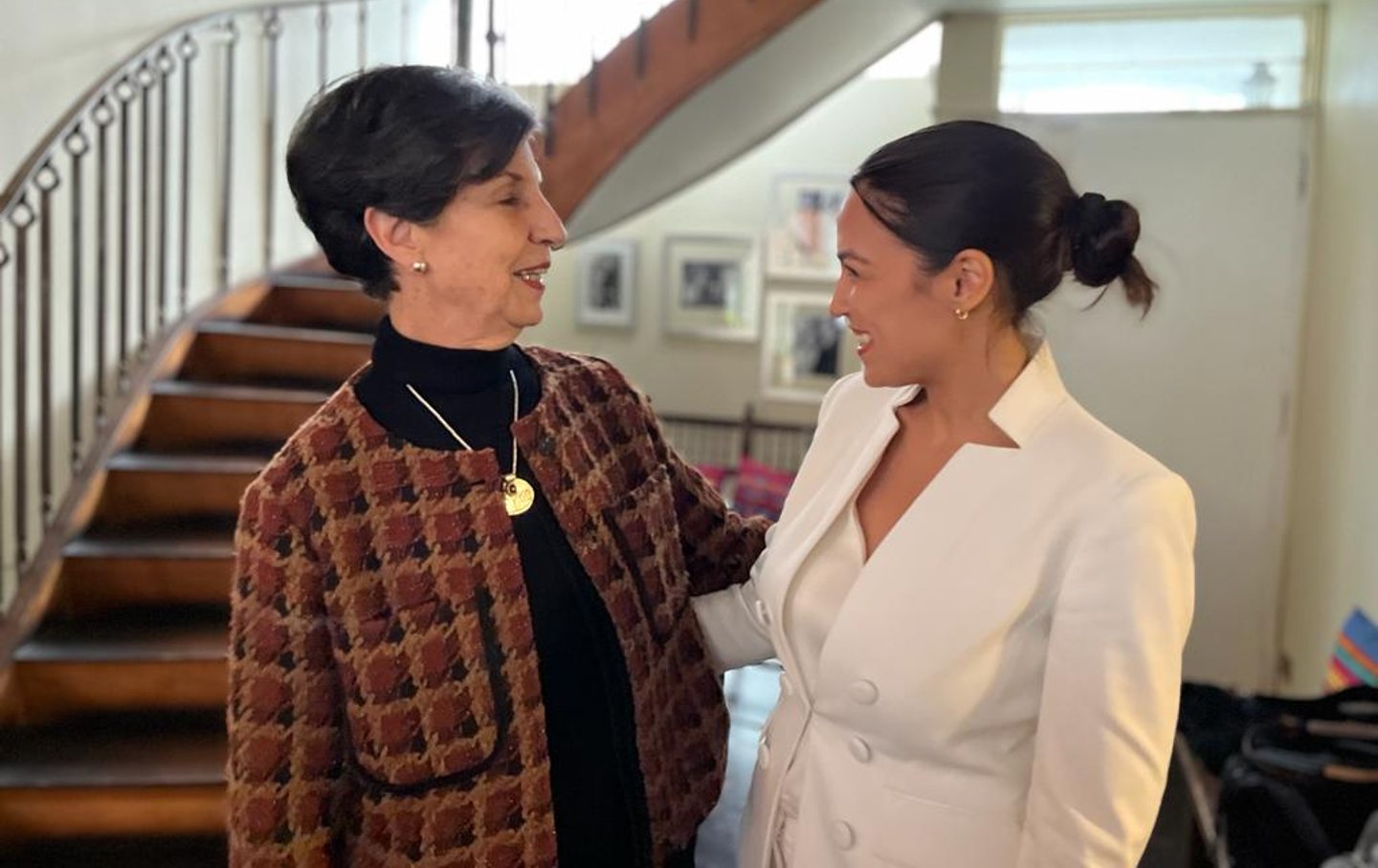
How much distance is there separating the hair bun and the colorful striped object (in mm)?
1942

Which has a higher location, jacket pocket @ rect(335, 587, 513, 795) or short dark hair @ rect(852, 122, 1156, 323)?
short dark hair @ rect(852, 122, 1156, 323)

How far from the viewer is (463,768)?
110cm

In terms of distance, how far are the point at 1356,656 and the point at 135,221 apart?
406 cm

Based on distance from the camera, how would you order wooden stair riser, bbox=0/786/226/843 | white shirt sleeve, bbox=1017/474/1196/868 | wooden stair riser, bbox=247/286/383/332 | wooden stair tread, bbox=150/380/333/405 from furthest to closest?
1. wooden stair riser, bbox=247/286/383/332
2. wooden stair tread, bbox=150/380/333/405
3. wooden stair riser, bbox=0/786/226/843
4. white shirt sleeve, bbox=1017/474/1196/868

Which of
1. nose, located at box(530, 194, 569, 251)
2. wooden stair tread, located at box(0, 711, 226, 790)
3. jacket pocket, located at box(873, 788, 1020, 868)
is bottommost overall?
wooden stair tread, located at box(0, 711, 226, 790)

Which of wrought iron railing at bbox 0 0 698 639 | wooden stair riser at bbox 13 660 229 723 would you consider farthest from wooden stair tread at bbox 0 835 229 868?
wrought iron railing at bbox 0 0 698 639

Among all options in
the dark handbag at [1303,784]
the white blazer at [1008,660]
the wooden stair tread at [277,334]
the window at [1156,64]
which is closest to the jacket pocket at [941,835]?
the white blazer at [1008,660]

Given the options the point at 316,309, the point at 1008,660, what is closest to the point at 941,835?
the point at 1008,660

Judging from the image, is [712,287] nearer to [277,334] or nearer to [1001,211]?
[277,334]

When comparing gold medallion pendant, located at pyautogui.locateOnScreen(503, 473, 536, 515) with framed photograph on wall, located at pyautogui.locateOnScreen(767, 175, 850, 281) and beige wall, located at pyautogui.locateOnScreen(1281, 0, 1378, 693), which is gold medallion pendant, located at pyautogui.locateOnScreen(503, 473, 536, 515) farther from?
framed photograph on wall, located at pyautogui.locateOnScreen(767, 175, 850, 281)

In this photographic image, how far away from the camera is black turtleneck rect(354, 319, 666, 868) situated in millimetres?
1156

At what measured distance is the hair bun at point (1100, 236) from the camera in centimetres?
104

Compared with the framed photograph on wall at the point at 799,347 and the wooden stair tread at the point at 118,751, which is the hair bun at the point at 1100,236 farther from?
the framed photograph on wall at the point at 799,347

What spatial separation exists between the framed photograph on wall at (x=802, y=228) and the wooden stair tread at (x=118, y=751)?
12.7 feet
